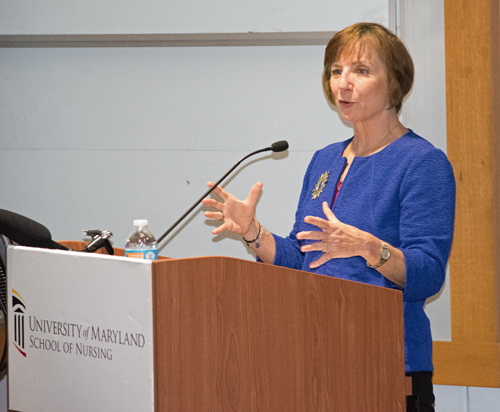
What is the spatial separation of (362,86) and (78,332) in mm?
1037

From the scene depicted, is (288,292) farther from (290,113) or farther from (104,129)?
(104,129)

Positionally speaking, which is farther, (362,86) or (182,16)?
(182,16)

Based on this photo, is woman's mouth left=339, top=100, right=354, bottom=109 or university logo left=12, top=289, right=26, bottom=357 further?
woman's mouth left=339, top=100, right=354, bottom=109

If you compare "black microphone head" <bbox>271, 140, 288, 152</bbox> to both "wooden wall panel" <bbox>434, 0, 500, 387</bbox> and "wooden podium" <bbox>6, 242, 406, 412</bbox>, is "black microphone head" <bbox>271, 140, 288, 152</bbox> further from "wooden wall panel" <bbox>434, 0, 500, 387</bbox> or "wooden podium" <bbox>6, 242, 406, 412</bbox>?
"wooden wall panel" <bbox>434, 0, 500, 387</bbox>

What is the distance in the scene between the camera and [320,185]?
1.74 m

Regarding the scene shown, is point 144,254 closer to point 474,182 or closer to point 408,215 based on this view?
point 408,215

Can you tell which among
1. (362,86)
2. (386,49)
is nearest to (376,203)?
(362,86)

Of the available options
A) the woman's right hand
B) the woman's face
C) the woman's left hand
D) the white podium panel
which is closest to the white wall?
the woman's face

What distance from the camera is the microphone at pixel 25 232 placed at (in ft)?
4.49

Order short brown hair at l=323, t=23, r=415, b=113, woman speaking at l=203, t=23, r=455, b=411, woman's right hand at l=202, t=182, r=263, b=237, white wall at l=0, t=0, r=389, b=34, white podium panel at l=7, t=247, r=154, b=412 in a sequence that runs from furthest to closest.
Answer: white wall at l=0, t=0, r=389, b=34
short brown hair at l=323, t=23, r=415, b=113
woman's right hand at l=202, t=182, r=263, b=237
woman speaking at l=203, t=23, r=455, b=411
white podium panel at l=7, t=247, r=154, b=412

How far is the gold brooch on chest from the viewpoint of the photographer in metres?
1.72

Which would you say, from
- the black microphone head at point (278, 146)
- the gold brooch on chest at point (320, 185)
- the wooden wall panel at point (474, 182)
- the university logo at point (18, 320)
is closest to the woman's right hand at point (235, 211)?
the black microphone head at point (278, 146)

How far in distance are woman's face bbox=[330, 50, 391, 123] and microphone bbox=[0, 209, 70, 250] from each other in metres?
0.91

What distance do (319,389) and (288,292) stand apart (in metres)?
0.21
